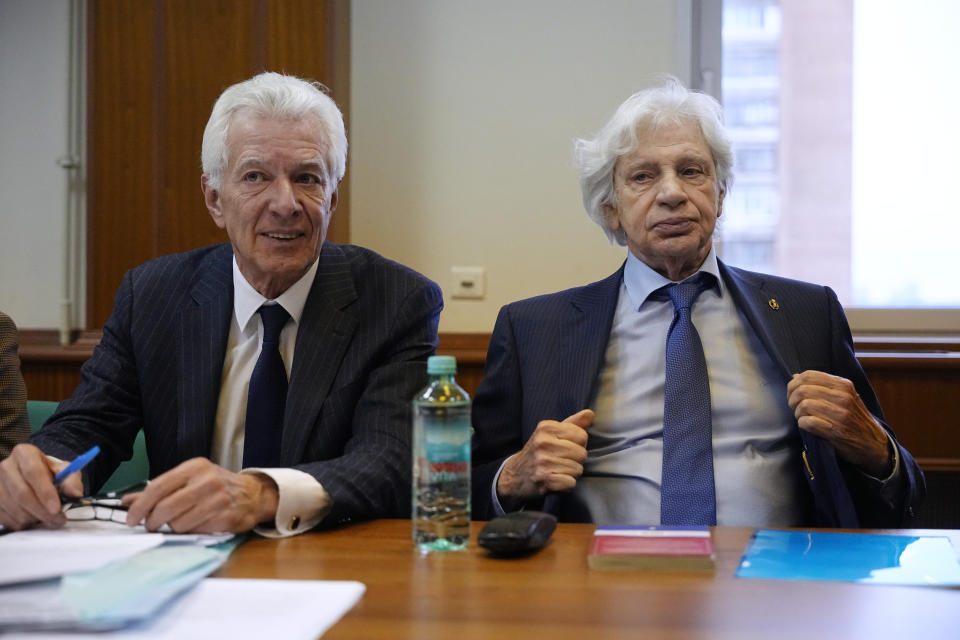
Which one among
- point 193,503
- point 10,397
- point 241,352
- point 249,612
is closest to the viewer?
point 249,612

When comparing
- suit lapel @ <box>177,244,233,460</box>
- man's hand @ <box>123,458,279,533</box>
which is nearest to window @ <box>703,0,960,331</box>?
suit lapel @ <box>177,244,233,460</box>

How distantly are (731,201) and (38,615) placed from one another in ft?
8.81

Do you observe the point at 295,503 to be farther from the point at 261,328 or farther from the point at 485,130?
the point at 485,130

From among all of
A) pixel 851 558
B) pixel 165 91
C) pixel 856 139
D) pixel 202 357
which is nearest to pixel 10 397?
pixel 202 357

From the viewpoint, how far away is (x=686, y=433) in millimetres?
1688

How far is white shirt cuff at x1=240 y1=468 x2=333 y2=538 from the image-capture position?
130 cm

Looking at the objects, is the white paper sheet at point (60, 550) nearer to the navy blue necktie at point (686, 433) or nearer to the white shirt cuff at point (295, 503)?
the white shirt cuff at point (295, 503)

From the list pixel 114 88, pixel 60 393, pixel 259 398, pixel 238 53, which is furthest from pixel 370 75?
pixel 259 398

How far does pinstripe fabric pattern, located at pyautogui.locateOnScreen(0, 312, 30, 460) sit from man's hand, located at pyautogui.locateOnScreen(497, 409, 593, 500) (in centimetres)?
109

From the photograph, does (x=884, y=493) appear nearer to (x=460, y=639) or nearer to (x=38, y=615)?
(x=460, y=639)

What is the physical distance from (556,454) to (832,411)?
1.43ft

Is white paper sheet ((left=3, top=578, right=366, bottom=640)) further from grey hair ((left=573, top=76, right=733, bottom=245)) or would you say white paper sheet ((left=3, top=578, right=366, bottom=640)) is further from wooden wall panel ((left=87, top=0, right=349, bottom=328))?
wooden wall panel ((left=87, top=0, right=349, bottom=328))

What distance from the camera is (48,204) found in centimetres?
320

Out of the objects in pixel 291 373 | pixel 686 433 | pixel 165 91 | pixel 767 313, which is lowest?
pixel 686 433
